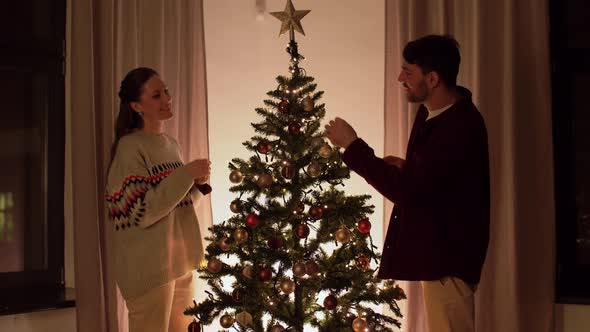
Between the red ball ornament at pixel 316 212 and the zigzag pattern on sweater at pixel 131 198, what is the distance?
0.59 m

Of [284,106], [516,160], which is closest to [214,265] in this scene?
[284,106]

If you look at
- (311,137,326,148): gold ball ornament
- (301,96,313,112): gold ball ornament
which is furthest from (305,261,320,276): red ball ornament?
(301,96,313,112): gold ball ornament

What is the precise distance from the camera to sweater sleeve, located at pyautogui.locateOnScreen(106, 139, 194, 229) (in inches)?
104

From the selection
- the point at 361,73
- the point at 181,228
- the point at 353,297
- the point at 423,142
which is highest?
the point at 361,73

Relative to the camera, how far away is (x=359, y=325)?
8.86ft

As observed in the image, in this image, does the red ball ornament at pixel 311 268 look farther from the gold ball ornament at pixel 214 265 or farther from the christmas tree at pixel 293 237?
the gold ball ornament at pixel 214 265

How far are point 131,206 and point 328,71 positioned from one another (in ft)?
5.69

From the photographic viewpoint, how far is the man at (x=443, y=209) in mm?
2318

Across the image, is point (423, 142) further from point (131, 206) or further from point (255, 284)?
point (131, 206)

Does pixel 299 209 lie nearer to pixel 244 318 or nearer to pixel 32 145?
pixel 244 318

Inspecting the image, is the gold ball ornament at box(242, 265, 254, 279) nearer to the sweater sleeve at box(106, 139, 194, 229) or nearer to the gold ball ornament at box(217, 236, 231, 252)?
the gold ball ornament at box(217, 236, 231, 252)

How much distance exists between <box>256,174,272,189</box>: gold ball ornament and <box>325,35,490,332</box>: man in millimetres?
433

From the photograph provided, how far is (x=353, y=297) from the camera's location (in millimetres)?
2781

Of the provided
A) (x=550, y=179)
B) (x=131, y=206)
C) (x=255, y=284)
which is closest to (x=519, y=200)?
(x=550, y=179)
